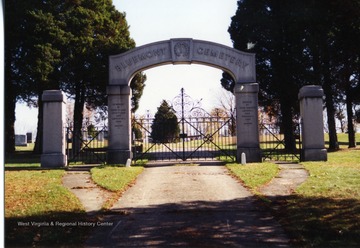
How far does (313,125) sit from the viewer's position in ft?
42.9

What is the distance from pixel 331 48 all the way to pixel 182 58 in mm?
10816

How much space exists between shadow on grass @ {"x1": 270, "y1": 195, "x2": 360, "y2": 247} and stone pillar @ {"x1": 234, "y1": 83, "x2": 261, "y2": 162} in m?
5.90

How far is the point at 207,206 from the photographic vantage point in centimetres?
670

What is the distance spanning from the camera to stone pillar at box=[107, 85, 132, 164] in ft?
43.0

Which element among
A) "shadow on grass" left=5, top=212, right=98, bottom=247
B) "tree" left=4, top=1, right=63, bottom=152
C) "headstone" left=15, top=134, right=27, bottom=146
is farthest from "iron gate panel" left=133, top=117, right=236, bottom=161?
"headstone" left=15, top=134, right=27, bottom=146

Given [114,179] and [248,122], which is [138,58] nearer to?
[248,122]

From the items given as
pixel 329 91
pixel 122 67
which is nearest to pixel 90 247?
pixel 122 67

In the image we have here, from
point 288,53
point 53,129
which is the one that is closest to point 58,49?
point 53,129

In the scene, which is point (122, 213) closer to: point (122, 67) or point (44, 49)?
point (122, 67)

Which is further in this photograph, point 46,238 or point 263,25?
point 263,25

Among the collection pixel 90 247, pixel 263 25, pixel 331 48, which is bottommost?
pixel 90 247

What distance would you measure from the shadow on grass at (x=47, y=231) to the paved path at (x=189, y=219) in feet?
0.88

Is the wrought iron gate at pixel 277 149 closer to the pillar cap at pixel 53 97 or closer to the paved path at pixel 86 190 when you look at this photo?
the paved path at pixel 86 190

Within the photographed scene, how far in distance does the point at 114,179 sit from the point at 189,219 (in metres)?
4.12
